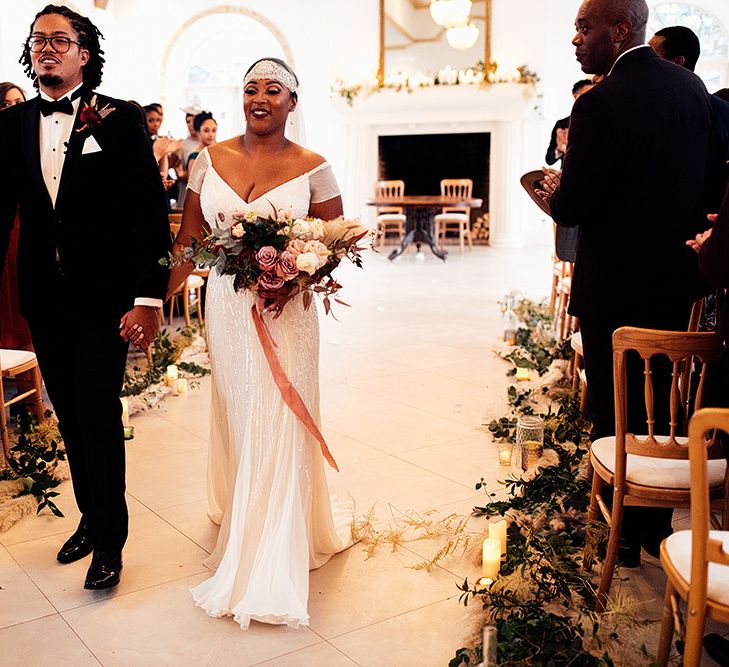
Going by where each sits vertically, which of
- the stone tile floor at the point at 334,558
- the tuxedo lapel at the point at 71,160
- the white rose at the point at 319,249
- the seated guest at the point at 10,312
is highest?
the tuxedo lapel at the point at 71,160

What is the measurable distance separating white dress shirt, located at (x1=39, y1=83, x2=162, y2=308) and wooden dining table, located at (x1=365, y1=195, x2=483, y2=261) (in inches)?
407

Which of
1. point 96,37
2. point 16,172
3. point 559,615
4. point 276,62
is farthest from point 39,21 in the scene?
point 559,615

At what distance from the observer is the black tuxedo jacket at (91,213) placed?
289cm

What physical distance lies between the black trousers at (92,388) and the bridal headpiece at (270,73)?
2.95ft

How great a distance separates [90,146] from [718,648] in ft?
8.03

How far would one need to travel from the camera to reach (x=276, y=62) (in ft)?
9.95

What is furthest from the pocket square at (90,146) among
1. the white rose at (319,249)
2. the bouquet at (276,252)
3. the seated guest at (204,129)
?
the seated guest at (204,129)

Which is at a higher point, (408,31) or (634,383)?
(408,31)

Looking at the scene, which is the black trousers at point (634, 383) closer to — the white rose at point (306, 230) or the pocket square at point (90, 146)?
the white rose at point (306, 230)

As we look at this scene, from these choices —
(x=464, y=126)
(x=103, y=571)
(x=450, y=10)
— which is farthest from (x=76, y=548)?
(x=464, y=126)

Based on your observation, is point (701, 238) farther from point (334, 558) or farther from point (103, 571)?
point (103, 571)

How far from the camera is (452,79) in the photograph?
48.9ft

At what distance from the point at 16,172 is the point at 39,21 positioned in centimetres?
49

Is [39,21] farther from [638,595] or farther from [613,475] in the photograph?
[638,595]
